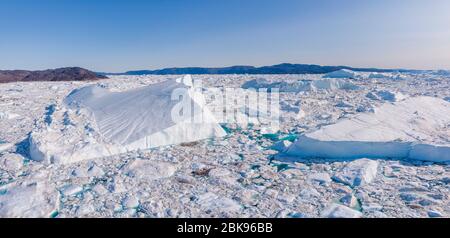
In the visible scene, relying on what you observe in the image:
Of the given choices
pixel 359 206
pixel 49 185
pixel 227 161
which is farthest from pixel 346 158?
pixel 49 185

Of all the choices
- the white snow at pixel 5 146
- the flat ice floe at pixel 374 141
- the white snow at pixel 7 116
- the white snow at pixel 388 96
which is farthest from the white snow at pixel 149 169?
the white snow at pixel 388 96

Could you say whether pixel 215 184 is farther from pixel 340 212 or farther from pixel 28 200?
pixel 28 200

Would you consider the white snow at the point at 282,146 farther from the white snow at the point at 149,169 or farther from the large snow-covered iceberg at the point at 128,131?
the white snow at the point at 149,169

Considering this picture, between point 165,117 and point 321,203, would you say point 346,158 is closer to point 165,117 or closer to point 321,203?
point 321,203

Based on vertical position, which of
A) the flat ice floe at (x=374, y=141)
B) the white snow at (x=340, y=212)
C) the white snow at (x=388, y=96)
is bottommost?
the white snow at (x=340, y=212)

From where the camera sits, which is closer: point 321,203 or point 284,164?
point 321,203

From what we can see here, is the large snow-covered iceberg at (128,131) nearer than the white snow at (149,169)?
No

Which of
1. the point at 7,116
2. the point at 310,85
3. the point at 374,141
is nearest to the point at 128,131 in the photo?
the point at 374,141
